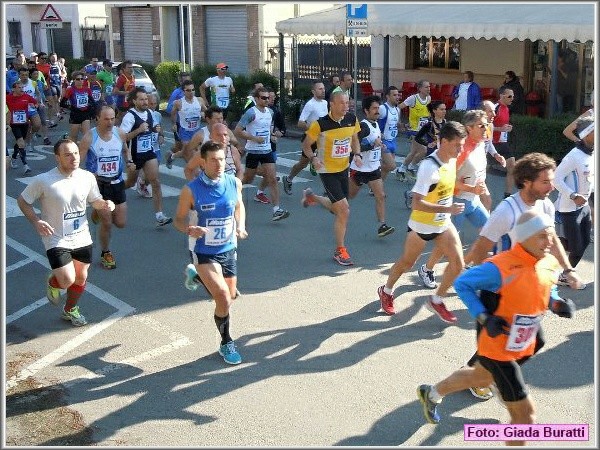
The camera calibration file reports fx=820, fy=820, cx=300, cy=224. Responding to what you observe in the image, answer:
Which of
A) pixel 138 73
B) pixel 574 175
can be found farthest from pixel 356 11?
pixel 138 73

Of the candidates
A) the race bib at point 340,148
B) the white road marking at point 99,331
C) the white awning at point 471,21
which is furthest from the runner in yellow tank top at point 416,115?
the white road marking at point 99,331

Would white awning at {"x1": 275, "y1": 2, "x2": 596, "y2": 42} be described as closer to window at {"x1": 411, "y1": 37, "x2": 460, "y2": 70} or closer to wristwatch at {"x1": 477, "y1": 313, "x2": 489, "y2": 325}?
window at {"x1": 411, "y1": 37, "x2": 460, "y2": 70}

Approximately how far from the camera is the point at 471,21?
17.5 metres

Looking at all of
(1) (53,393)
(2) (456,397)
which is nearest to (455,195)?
(2) (456,397)

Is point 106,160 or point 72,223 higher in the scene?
point 106,160

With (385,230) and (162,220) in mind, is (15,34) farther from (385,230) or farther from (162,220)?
(385,230)

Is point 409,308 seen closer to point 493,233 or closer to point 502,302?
point 493,233

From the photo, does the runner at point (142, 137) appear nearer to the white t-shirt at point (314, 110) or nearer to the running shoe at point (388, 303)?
the white t-shirt at point (314, 110)

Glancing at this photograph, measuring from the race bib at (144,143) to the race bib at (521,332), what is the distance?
6.82 metres

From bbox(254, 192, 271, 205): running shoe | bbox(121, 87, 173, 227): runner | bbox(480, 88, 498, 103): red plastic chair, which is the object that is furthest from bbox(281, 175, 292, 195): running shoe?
bbox(480, 88, 498, 103): red plastic chair

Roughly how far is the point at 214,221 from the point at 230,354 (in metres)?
1.06

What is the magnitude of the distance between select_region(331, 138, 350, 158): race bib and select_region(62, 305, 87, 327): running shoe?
3180mm

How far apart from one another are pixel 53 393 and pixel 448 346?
311 centimetres

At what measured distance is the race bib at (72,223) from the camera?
6977 mm
